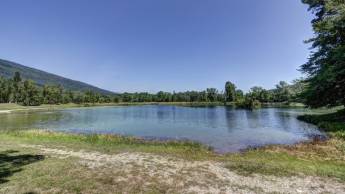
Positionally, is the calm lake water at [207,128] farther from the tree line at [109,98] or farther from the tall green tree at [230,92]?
the tall green tree at [230,92]

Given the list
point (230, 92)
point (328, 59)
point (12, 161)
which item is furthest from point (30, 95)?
point (328, 59)

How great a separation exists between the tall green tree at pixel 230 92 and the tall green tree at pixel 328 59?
109 meters

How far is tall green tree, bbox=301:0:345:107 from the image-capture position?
26375mm

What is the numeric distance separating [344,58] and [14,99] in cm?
12968

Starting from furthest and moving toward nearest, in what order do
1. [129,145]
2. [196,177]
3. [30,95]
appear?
[30,95] → [129,145] → [196,177]

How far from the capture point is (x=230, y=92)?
467 ft

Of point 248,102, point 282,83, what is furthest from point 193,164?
point 282,83

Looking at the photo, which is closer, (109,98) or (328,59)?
(328,59)

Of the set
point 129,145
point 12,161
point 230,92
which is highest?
point 230,92

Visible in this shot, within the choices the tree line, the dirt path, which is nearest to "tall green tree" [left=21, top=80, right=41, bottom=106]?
the tree line

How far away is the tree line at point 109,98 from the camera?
4345 inches

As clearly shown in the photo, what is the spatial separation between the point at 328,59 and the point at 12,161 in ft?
109

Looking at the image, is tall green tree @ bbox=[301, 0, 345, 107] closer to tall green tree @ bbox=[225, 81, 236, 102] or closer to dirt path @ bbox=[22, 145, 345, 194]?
dirt path @ bbox=[22, 145, 345, 194]

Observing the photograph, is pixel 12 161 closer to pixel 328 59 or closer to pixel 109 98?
pixel 328 59
